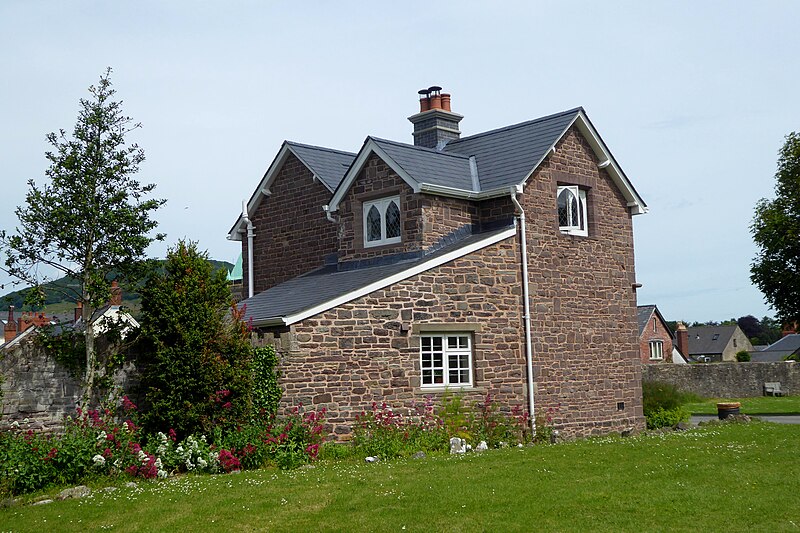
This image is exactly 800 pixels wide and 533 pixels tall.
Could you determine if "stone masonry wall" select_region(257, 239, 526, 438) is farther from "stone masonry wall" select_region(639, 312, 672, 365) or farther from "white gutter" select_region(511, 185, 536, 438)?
"stone masonry wall" select_region(639, 312, 672, 365)

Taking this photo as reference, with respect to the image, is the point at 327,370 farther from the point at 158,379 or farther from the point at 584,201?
the point at 584,201

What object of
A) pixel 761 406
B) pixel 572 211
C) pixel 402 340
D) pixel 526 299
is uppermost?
pixel 572 211

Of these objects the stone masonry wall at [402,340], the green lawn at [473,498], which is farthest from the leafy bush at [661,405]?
the green lawn at [473,498]

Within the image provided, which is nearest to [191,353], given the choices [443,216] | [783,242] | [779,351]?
[443,216]

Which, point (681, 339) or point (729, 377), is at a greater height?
point (681, 339)

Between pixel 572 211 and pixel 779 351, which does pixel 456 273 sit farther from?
pixel 779 351

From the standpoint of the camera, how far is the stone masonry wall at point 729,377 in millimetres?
45375

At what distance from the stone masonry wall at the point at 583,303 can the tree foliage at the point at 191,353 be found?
7929mm

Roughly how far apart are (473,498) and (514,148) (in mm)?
13191

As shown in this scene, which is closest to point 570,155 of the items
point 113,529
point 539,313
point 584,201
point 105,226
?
point 584,201

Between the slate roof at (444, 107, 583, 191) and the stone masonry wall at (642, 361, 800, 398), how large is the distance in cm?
2491

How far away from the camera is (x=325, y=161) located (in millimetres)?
25969

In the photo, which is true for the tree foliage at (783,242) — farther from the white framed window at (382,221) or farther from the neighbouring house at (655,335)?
the neighbouring house at (655,335)

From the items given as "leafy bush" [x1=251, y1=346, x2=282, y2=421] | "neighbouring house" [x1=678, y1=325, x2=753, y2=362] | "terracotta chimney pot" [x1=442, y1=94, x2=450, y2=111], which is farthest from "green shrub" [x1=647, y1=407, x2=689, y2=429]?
"neighbouring house" [x1=678, y1=325, x2=753, y2=362]
